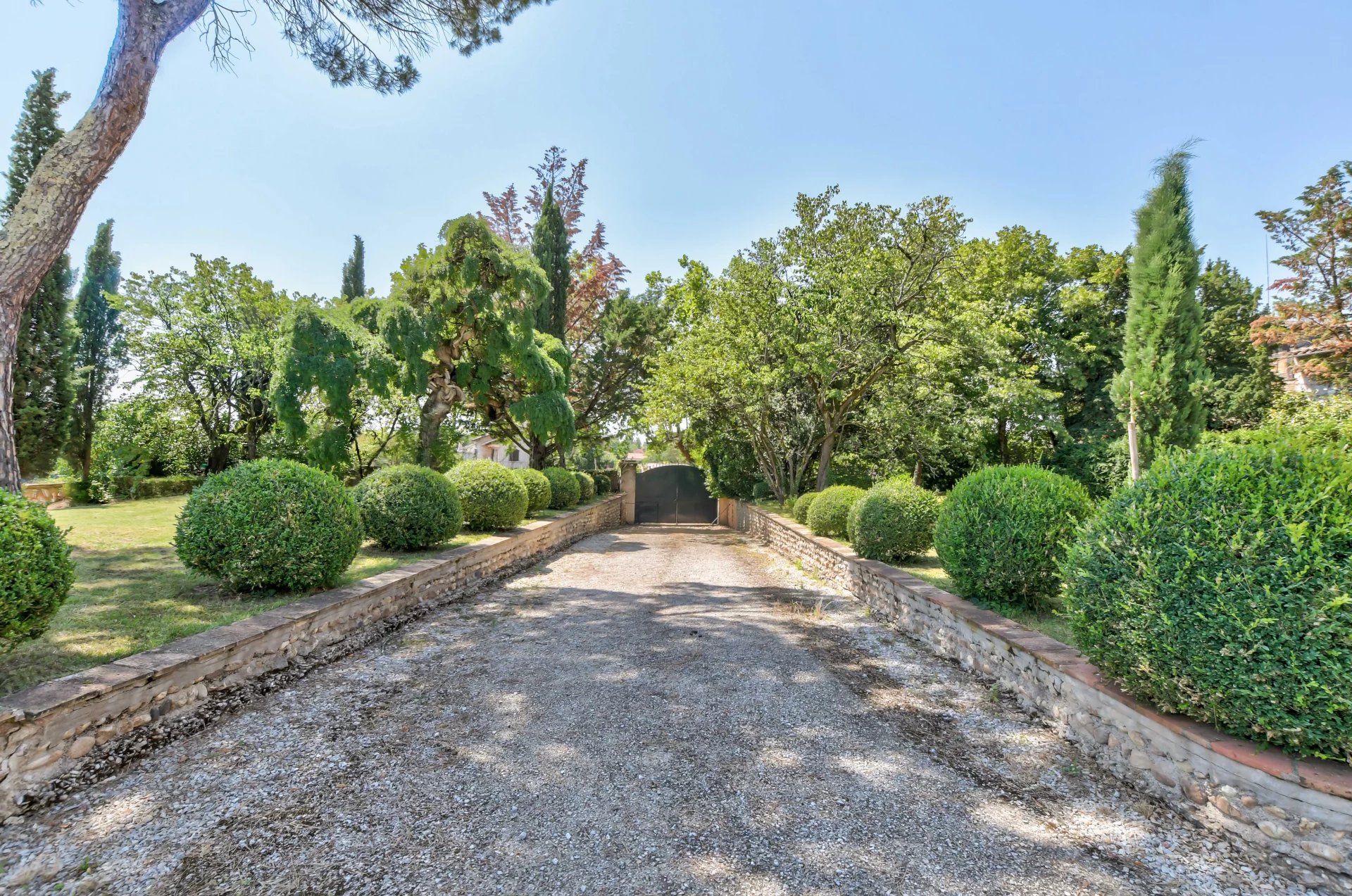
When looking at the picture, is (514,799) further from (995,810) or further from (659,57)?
(659,57)

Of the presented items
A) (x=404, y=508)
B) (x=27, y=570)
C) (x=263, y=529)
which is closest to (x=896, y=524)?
(x=404, y=508)

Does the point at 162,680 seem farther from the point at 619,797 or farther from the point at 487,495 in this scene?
the point at 487,495

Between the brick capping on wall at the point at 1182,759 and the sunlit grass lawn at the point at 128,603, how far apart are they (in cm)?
530

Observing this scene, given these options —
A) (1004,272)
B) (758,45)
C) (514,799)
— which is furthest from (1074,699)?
(1004,272)

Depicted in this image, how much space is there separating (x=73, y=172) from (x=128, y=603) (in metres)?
3.16

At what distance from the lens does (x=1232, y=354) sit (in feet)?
48.3

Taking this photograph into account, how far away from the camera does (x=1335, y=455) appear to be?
89.1 inches

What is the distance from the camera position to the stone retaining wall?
2219mm

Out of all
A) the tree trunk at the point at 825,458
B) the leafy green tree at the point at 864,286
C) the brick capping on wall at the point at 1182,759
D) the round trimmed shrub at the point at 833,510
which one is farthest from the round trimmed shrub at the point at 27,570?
the tree trunk at the point at 825,458

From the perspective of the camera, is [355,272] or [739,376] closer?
[739,376]

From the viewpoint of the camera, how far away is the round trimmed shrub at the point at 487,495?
8.53m

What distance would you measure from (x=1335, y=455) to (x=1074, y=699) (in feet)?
5.45

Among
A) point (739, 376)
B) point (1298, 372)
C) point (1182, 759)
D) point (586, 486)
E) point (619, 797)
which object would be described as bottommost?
point (619, 797)

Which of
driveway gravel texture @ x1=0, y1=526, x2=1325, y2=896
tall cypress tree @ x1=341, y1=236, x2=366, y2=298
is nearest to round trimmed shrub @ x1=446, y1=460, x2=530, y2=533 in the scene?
driveway gravel texture @ x1=0, y1=526, x2=1325, y2=896
